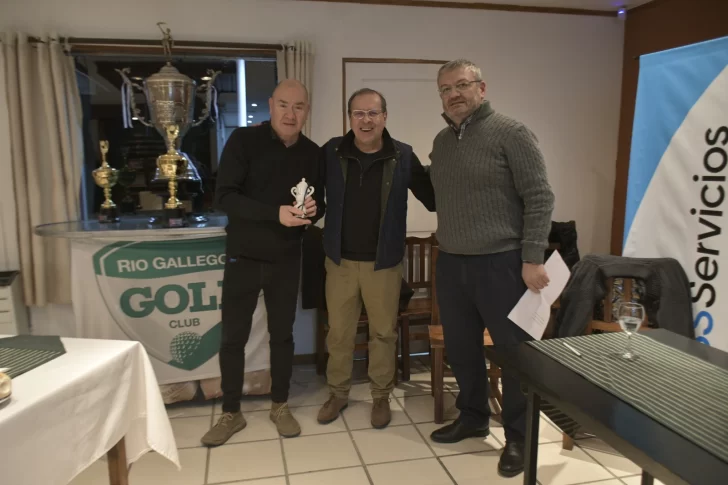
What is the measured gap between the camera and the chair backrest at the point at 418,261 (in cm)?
324

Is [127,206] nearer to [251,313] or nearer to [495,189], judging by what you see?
[251,313]

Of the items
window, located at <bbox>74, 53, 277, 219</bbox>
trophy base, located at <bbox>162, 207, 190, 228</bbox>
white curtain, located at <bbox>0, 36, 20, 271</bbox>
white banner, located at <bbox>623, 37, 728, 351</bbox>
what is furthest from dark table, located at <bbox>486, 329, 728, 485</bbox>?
white curtain, located at <bbox>0, 36, 20, 271</bbox>

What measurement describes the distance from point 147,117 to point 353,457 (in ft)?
7.70

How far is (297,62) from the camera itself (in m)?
3.09

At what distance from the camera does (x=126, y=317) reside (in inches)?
98.6

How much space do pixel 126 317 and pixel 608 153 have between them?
3.33 metres

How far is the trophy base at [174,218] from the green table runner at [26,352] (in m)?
1.04

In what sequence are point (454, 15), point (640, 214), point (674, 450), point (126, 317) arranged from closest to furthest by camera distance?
point (674, 450) < point (640, 214) < point (126, 317) < point (454, 15)

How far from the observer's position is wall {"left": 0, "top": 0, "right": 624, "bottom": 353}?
9.86 feet

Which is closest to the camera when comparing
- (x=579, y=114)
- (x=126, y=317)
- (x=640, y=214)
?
(x=640, y=214)

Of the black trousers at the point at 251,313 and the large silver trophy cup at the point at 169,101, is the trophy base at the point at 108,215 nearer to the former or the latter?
the large silver trophy cup at the point at 169,101

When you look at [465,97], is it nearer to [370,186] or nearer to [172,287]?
[370,186]

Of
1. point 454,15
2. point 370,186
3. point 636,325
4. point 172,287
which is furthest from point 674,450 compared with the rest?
A: point 454,15

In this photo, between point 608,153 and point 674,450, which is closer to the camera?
point 674,450
